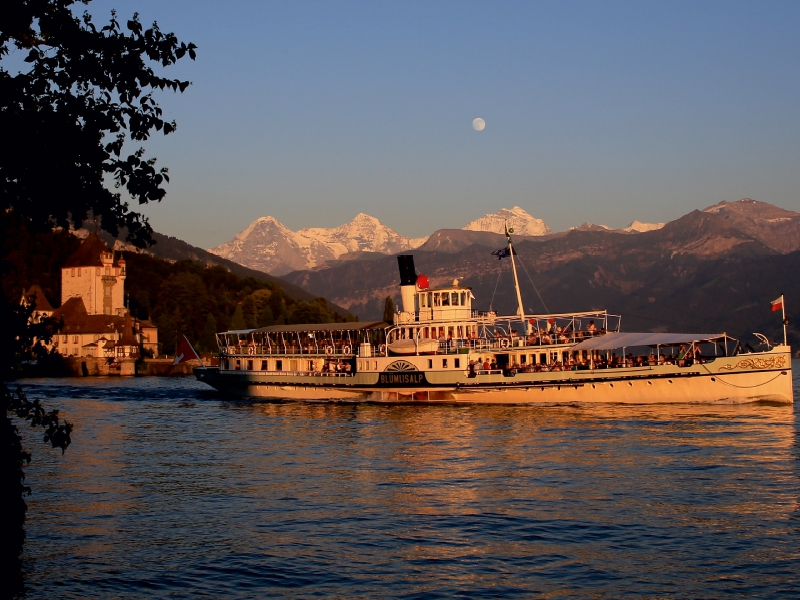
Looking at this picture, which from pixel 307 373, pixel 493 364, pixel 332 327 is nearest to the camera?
pixel 493 364

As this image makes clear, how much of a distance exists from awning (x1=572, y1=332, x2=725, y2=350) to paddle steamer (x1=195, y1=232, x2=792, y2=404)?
0.09 m

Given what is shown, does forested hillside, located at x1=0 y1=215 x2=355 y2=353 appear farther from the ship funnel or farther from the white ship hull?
the white ship hull

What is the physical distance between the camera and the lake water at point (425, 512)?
865 inches

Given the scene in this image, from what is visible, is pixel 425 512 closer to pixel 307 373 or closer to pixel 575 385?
pixel 575 385

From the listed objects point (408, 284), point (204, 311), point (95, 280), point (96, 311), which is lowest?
point (408, 284)

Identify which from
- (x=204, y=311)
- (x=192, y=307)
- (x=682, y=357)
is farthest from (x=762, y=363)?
(x=192, y=307)

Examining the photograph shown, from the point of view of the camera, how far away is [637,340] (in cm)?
6278

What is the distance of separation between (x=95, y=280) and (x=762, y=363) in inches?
5717

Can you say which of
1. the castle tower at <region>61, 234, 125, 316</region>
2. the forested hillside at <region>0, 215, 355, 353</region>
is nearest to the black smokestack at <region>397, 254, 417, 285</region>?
the forested hillside at <region>0, 215, 355, 353</region>

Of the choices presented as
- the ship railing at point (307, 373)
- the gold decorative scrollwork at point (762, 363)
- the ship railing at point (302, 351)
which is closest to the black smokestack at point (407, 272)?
the ship railing at point (302, 351)

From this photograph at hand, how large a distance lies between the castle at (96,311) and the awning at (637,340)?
112321mm

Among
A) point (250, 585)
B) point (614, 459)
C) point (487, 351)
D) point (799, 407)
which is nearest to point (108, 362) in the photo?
point (487, 351)

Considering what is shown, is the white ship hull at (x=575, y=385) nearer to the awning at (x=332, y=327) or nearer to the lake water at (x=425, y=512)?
the awning at (x=332, y=327)

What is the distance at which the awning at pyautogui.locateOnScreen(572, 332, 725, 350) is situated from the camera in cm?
6131
